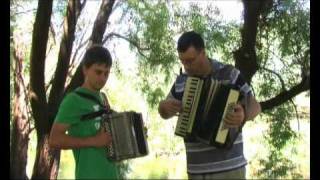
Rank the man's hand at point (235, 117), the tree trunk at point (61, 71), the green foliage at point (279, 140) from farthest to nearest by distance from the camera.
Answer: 1. the green foliage at point (279, 140)
2. the tree trunk at point (61, 71)
3. the man's hand at point (235, 117)

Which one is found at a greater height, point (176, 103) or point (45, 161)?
point (176, 103)

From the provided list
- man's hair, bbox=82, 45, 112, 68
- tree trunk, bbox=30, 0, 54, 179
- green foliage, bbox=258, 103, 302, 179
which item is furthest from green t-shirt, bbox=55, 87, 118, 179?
green foliage, bbox=258, 103, 302, 179

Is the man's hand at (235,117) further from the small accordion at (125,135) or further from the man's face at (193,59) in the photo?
the small accordion at (125,135)

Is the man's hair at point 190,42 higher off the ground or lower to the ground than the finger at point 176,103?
higher

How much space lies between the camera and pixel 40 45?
20.1 ft

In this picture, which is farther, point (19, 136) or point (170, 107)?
point (19, 136)

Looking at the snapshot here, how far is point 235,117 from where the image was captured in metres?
3.01

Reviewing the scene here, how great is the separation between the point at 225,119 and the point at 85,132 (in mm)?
779

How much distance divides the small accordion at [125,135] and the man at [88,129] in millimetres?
34

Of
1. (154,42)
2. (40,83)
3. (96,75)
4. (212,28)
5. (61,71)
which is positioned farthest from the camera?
(154,42)

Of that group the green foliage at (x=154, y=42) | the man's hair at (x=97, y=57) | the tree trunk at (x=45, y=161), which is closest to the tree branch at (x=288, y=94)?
the green foliage at (x=154, y=42)

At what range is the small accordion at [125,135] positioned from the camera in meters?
2.73

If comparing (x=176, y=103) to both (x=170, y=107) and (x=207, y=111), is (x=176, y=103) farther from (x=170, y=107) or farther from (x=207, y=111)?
(x=207, y=111)

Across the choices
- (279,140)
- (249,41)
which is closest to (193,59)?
(249,41)
